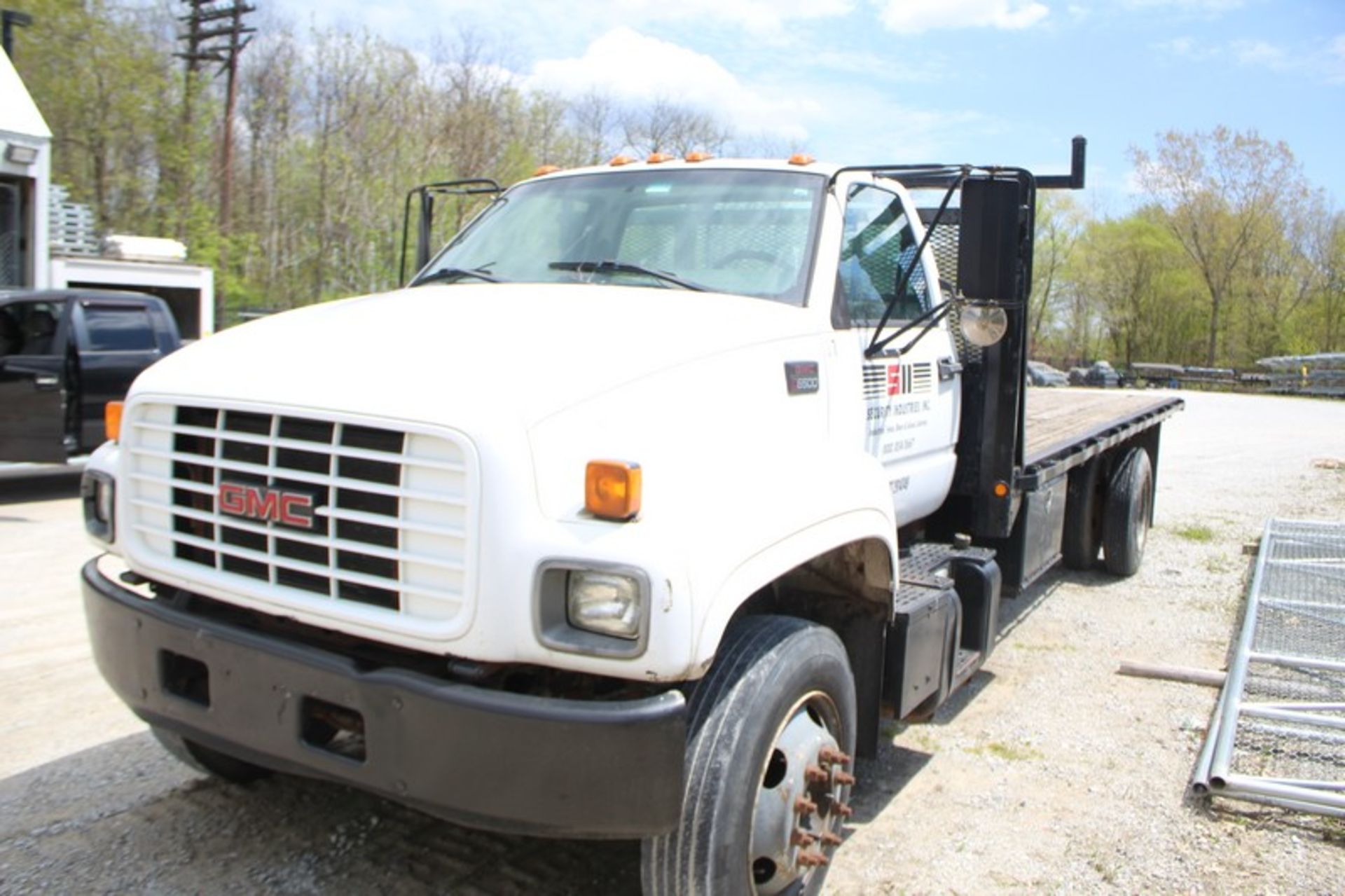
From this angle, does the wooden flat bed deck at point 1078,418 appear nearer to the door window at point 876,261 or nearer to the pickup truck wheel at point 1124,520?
the pickup truck wheel at point 1124,520

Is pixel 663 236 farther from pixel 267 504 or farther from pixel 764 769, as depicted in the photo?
pixel 764 769

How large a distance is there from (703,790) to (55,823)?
2.48 meters

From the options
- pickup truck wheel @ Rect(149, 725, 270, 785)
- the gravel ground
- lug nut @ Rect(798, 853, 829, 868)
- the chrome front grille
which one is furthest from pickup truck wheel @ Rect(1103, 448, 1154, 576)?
the chrome front grille

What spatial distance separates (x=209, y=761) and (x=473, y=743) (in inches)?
76.7

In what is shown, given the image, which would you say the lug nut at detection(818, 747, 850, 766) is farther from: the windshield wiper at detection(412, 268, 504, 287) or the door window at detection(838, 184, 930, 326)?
the windshield wiper at detection(412, 268, 504, 287)

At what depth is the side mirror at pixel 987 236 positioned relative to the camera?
3990 millimetres

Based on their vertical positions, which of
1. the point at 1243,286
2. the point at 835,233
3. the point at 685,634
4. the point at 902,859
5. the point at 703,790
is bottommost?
the point at 902,859

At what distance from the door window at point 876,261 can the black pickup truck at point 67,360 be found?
8263mm

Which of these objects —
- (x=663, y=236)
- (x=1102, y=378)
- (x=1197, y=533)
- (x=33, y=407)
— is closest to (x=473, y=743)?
(x=663, y=236)

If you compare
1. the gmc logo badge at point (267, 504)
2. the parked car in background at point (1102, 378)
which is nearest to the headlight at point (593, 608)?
the gmc logo badge at point (267, 504)

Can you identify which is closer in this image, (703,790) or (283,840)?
(703,790)

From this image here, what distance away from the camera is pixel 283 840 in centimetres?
378

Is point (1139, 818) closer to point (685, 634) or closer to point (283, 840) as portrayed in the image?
point (685, 634)

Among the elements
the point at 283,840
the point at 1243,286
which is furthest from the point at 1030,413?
the point at 1243,286
